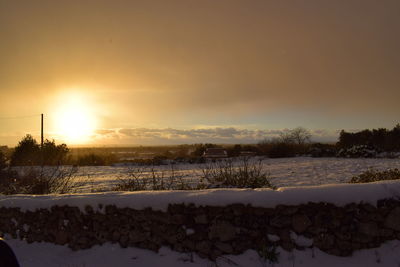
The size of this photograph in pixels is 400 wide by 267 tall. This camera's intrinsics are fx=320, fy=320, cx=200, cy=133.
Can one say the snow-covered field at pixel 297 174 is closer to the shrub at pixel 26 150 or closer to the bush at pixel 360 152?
the bush at pixel 360 152

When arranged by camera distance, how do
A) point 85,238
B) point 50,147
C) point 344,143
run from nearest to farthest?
point 85,238
point 50,147
point 344,143

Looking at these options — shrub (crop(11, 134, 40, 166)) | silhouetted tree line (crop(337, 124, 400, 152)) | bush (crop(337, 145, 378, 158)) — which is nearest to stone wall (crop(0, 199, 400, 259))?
A: bush (crop(337, 145, 378, 158))

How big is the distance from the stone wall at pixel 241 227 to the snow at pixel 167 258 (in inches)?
3.7

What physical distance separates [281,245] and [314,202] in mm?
811

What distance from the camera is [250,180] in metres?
7.53

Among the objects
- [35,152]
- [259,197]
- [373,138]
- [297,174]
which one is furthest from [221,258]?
[373,138]

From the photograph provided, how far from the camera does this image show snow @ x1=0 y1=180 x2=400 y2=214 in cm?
470

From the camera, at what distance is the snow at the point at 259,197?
4.70 m

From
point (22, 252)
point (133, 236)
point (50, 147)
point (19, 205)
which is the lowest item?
point (22, 252)

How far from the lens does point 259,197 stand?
4.89m

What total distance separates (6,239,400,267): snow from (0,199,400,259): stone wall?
3.7 inches

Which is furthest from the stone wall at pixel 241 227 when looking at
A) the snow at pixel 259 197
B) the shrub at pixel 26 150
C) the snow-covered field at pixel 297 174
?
the shrub at pixel 26 150

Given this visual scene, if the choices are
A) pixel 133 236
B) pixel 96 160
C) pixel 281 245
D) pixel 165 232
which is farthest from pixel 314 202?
pixel 96 160

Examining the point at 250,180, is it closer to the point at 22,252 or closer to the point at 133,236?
the point at 133,236
